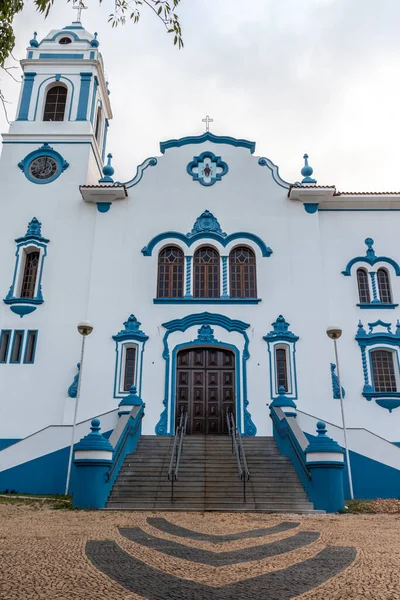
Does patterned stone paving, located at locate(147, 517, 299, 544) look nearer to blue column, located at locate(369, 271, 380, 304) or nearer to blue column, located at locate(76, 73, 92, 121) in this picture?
blue column, located at locate(369, 271, 380, 304)

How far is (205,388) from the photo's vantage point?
1662cm

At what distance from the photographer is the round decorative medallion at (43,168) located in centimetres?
1939

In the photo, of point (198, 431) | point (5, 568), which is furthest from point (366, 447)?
point (5, 568)

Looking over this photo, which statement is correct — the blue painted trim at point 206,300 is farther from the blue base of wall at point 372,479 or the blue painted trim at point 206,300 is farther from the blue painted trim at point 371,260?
the blue base of wall at point 372,479

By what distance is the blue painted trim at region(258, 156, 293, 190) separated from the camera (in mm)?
18828

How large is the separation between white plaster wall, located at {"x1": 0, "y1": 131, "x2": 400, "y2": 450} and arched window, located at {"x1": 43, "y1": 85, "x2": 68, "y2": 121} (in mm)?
1799

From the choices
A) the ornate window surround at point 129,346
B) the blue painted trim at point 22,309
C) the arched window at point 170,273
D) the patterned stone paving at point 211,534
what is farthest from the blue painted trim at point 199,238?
the patterned stone paving at point 211,534

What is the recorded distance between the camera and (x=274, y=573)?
4.87 m

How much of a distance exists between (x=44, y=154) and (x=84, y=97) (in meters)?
3.04

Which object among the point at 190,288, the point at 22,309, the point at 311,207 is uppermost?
the point at 311,207

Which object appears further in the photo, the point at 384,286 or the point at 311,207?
the point at 311,207

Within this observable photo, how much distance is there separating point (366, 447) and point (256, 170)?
34.7 ft

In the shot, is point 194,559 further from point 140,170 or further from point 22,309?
point 140,170

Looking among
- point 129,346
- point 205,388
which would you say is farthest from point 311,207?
point 129,346
